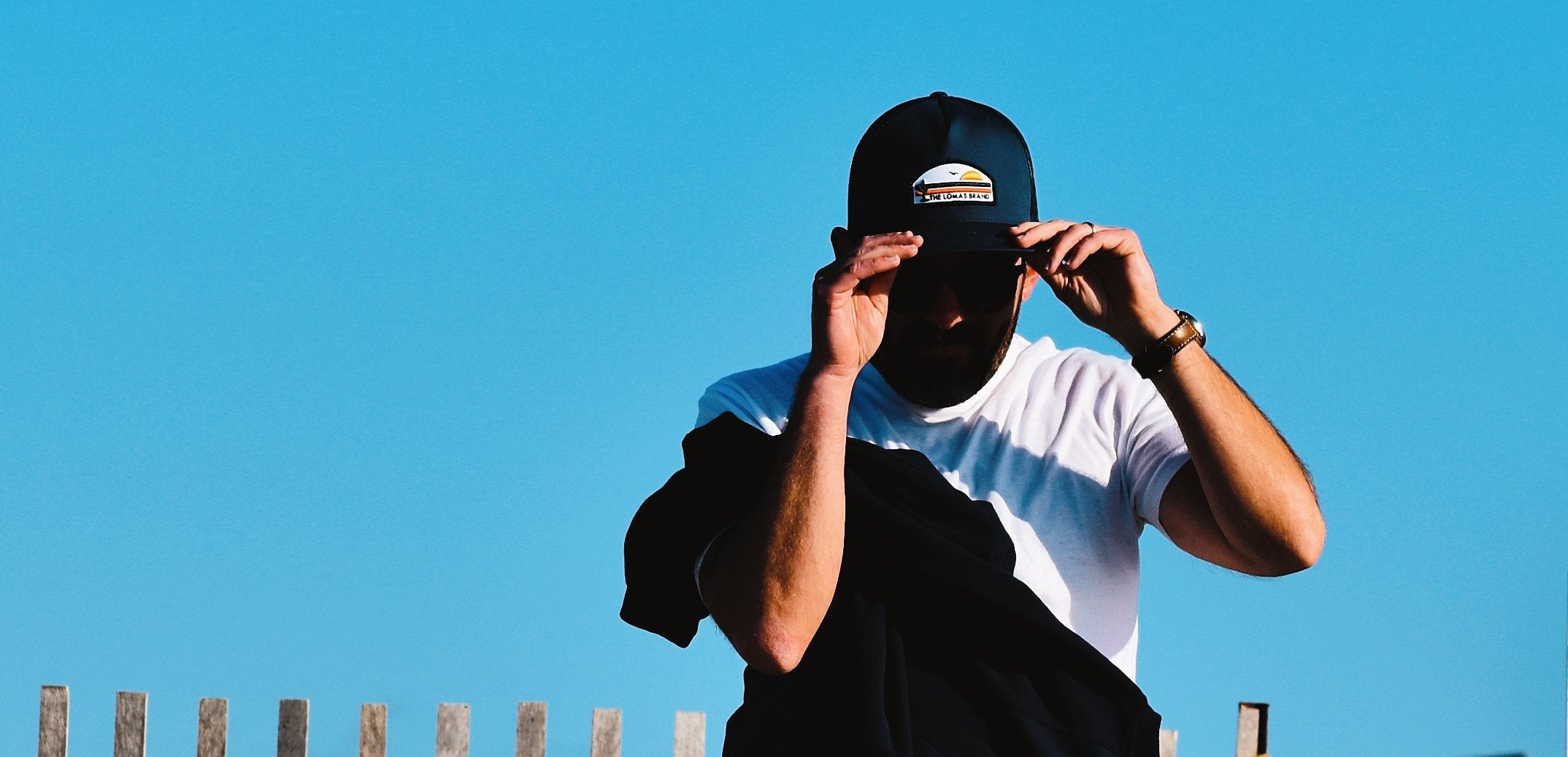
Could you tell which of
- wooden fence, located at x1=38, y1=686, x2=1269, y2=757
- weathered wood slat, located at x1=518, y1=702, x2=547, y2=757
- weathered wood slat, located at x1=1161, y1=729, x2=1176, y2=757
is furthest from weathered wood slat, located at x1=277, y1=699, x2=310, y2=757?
weathered wood slat, located at x1=1161, y1=729, x2=1176, y2=757

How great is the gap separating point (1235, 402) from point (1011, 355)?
47cm

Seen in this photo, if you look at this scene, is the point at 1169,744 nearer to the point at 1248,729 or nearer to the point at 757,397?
the point at 1248,729

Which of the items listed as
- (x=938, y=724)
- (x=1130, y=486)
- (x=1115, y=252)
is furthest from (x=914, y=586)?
(x=1115, y=252)

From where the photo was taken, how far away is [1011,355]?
8.62ft

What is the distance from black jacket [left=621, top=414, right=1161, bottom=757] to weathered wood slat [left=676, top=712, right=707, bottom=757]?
4.21 m

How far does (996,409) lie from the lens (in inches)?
99.7

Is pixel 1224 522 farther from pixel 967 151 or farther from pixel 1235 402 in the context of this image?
pixel 967 151

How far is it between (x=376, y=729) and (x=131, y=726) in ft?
4.55

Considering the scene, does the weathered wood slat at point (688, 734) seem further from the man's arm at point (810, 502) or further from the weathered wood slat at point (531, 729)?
the man's arm at point (810, 502)

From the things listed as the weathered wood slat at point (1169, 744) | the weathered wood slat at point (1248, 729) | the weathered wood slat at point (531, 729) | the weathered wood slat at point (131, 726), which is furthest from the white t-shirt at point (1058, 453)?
the weathered wood slat at point (131, 726)

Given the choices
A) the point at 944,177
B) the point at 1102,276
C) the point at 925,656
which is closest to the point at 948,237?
the point at 944,177

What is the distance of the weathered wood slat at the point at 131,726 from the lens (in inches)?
284

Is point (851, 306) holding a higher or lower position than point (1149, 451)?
higher

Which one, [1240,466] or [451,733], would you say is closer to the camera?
[1240,466]
